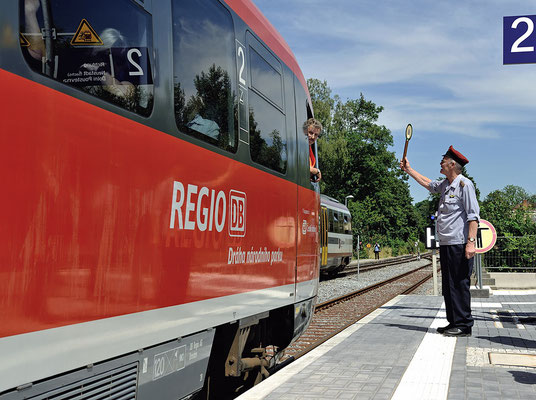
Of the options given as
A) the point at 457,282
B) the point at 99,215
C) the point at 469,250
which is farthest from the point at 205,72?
the point at 457,282

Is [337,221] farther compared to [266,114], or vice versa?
[337,221]

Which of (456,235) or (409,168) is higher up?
(409,168)

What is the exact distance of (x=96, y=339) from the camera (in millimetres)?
3029

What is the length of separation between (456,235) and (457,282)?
531mm

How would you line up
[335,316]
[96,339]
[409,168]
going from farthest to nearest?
[335,316] → [409,168] → [96,339]

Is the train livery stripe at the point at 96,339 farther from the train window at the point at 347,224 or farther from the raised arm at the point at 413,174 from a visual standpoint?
the train window at the point at 347,224

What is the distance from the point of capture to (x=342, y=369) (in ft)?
18.8

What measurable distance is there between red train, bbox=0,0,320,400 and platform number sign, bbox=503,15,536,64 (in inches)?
127

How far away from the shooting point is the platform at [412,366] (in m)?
4.80

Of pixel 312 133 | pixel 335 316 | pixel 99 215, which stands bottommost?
pixel 335 316

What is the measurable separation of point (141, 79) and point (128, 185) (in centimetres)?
64

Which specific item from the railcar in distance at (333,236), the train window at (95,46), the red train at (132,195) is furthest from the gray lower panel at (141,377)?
the railcar in distance at (333,236)

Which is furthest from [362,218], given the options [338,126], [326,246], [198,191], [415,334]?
[198,191]

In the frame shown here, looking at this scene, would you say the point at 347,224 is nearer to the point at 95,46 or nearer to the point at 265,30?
the point at 265,30
